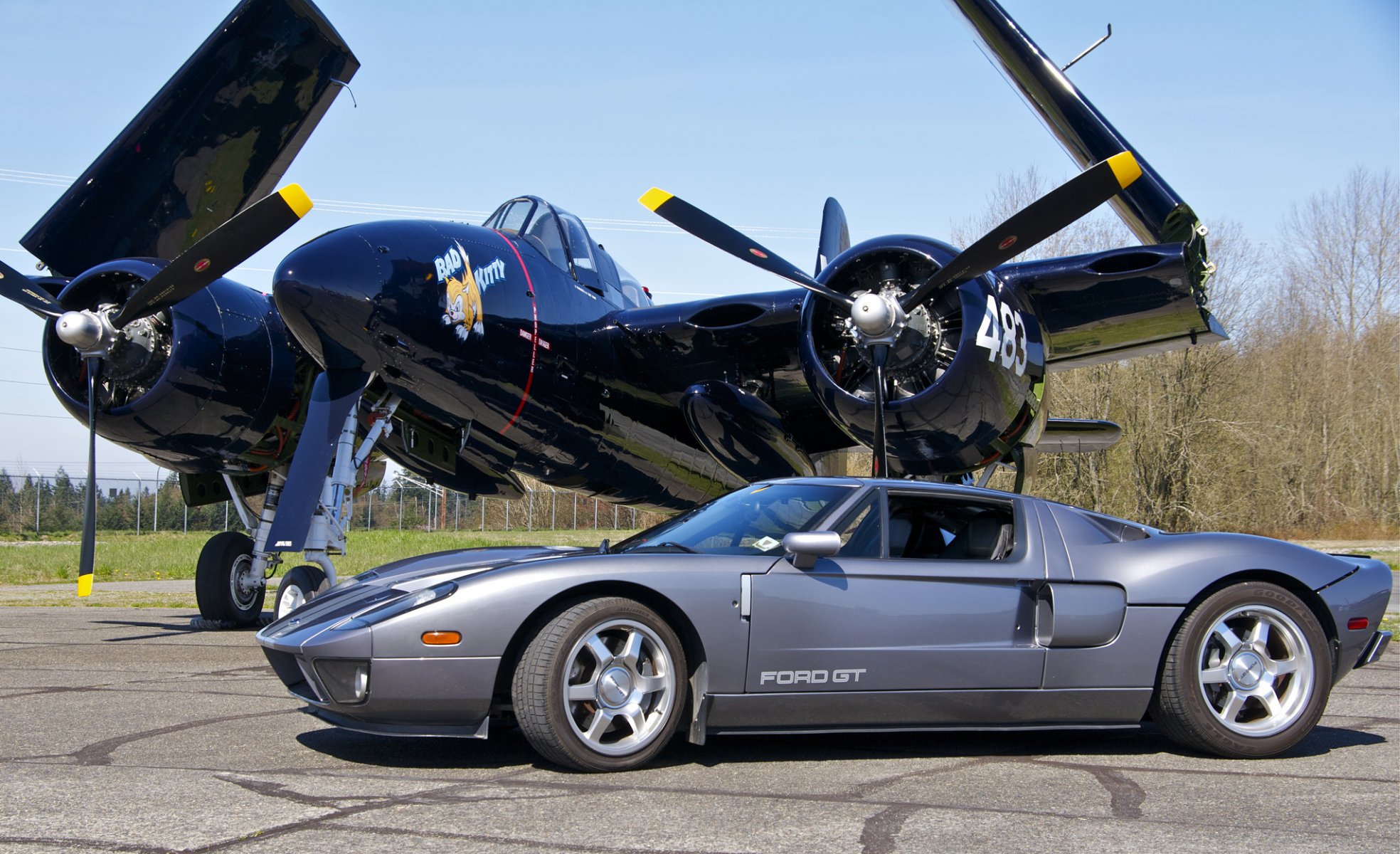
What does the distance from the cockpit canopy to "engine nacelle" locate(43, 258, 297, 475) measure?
2.62 m

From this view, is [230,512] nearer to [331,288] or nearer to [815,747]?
[331,288]

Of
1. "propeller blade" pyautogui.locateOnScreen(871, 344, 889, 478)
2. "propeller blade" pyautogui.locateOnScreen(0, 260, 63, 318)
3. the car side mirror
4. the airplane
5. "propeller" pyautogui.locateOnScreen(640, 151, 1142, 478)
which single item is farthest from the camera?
"propeller blade" pyautogui.locateOnScreen(0, 260, 63, 318)

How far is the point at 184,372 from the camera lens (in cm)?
1062

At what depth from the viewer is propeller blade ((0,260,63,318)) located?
10.6 metres

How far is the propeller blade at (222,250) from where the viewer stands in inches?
382

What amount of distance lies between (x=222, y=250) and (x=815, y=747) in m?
7.46

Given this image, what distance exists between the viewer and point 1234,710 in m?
4.81

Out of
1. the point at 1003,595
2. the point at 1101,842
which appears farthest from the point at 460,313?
the point at 1101,842

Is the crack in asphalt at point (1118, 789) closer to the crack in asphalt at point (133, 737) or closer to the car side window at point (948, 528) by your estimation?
the car side window at point (948, 528)

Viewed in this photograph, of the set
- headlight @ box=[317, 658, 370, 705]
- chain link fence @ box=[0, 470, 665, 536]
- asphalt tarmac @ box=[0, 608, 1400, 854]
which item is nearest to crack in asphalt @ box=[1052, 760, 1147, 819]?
asphalt tarmac @ box=[0, 608, 1400, 854]

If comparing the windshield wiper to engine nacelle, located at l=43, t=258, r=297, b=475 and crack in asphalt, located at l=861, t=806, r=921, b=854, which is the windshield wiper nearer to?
crack in asphalt, located at l=861, t=806, r=921, b=854

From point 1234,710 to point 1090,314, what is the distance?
6282mm

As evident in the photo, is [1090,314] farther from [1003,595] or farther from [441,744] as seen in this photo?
[441,744]

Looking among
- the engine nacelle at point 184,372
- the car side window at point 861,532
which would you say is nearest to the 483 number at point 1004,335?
the car side window at point 861,532
